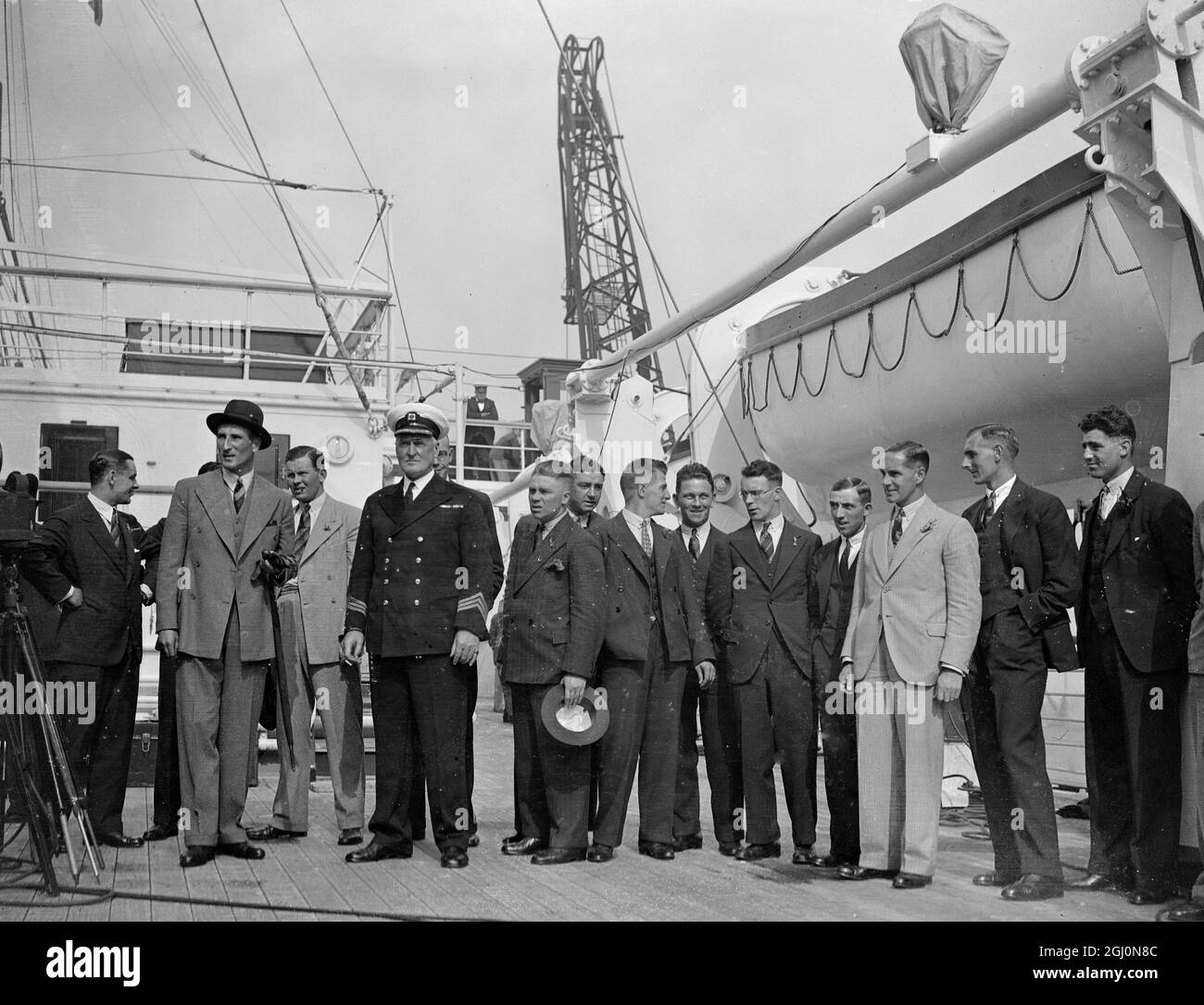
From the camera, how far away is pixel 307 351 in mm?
11023

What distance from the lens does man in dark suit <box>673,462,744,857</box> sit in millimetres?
5312

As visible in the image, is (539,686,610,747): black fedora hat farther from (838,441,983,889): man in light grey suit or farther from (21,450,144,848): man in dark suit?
(21,450,144,848): man in dark suit

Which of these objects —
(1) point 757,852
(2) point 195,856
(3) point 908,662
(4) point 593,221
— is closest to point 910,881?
(3) point 908,662

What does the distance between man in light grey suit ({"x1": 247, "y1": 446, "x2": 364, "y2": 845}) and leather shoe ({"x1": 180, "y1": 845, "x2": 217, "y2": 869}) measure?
2.04ft

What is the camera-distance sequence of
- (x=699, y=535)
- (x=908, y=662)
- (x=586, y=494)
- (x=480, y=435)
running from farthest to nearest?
(x=480, y=435), (x=699, y=535), (x=586, y=494), (x=908, y=662)

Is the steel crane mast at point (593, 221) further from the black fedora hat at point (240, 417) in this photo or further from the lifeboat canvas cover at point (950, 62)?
the black fedora hat at point (240, 417)

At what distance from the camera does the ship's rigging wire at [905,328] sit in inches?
224

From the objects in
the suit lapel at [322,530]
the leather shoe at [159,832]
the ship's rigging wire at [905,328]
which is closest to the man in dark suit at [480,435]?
the ship's rigging wire at [905,328]

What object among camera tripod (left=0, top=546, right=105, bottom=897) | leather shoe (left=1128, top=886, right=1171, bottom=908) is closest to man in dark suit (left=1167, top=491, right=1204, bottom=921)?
leather shoe (left=1128, top=886, right=1171, bottom=908)

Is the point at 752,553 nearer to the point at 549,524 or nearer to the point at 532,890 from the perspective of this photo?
the point at 549,524

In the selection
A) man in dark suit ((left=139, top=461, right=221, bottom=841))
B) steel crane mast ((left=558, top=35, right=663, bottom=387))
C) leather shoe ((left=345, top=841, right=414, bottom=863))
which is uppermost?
steel crane mast ((left=558, top=35, right=663, bottom=387))

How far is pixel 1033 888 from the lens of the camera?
13.6 feet

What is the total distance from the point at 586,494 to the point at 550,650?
69cm
